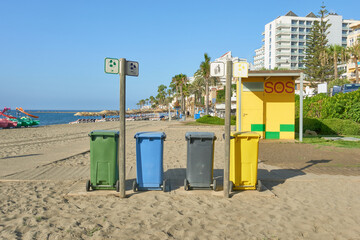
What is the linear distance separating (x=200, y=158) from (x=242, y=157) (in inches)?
31.8

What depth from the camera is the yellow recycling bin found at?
543 cm

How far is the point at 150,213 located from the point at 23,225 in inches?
69.6

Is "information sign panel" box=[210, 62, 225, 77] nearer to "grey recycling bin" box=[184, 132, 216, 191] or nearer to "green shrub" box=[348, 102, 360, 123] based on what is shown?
"grey recycling bin" box=[184, 132, 216, 191]

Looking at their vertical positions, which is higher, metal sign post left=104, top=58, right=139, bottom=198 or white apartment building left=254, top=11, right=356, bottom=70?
white apartment building left=254, top=11, right=356, bottom=70

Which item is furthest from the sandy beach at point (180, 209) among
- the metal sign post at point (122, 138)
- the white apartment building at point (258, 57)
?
the white apartment building at point (258, 57)

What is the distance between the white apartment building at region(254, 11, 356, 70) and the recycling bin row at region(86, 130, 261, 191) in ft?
320

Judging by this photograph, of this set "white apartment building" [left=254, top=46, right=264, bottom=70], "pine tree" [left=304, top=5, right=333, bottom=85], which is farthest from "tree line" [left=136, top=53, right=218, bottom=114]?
"white apartment building" [left=254, top=46, right=264, bottom=70]

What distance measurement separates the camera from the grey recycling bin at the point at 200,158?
5.50m

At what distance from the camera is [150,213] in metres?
4.42

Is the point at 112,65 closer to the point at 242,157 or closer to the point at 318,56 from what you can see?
the point at 242,157

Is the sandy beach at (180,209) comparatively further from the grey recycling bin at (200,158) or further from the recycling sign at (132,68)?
the recycling sign at (132,68)

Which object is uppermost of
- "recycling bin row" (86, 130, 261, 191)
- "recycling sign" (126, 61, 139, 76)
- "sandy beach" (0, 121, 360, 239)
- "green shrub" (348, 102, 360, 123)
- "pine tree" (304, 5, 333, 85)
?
"pine tree" (304, 5, 333, 85)

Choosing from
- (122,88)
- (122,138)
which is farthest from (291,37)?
(122,138)

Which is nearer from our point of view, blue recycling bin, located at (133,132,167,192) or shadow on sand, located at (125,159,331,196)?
blue recycling bin, located at (133,132,167,192)
